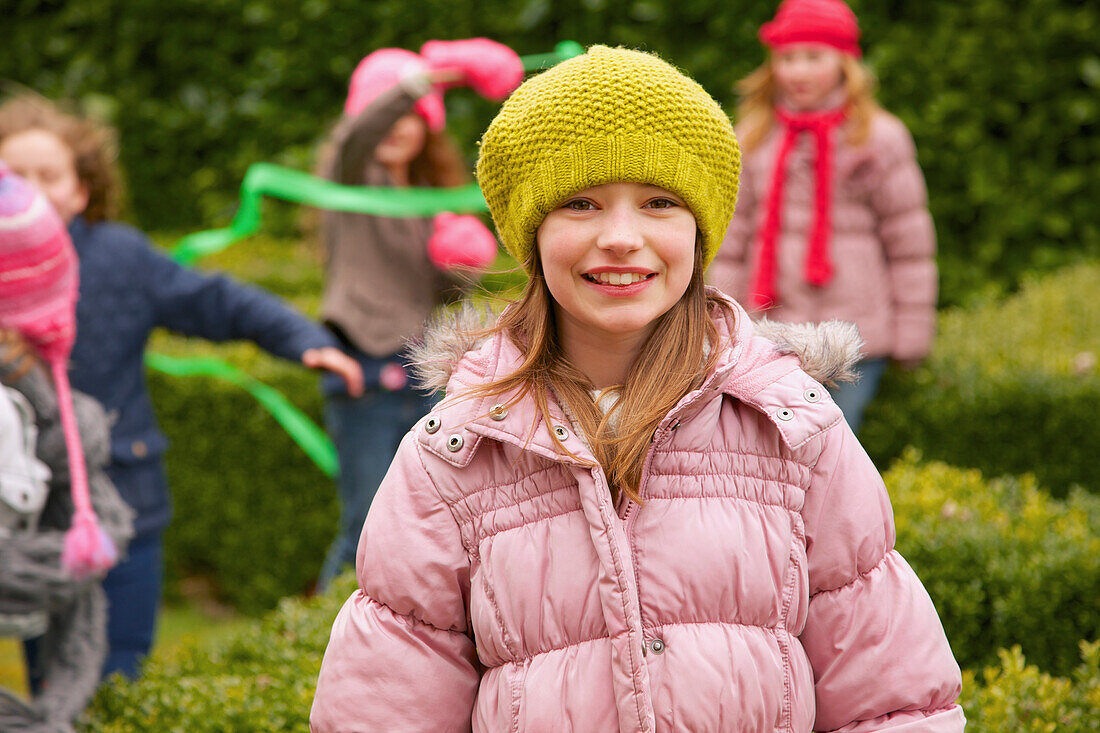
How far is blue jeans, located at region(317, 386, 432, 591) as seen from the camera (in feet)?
14.8

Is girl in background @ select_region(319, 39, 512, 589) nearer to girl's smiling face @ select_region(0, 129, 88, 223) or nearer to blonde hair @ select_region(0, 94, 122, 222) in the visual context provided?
blonde hair @ select_region(0, 94, 122, 222)

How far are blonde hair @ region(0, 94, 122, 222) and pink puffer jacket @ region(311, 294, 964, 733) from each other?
8.18 ft

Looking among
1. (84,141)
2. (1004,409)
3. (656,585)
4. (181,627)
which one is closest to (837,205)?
(1004,409)

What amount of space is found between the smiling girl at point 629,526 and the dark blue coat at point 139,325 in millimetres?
2254

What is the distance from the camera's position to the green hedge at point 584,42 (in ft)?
23.5

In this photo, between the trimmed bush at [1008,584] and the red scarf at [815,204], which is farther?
the red scarf at [815,204]

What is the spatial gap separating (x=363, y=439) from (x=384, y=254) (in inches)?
26.8

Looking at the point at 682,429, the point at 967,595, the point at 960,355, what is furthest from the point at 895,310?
the point at 682,429

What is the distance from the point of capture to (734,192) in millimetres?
1966

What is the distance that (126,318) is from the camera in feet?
13.1

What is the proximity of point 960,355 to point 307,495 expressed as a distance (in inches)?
119

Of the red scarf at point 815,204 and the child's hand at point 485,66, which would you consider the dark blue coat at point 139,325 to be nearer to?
the child's hand at point 485,66

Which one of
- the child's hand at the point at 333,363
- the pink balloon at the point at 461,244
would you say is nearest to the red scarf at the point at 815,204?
the pink balloon at the point at 461,244

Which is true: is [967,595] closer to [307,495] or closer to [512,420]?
[512,420]
